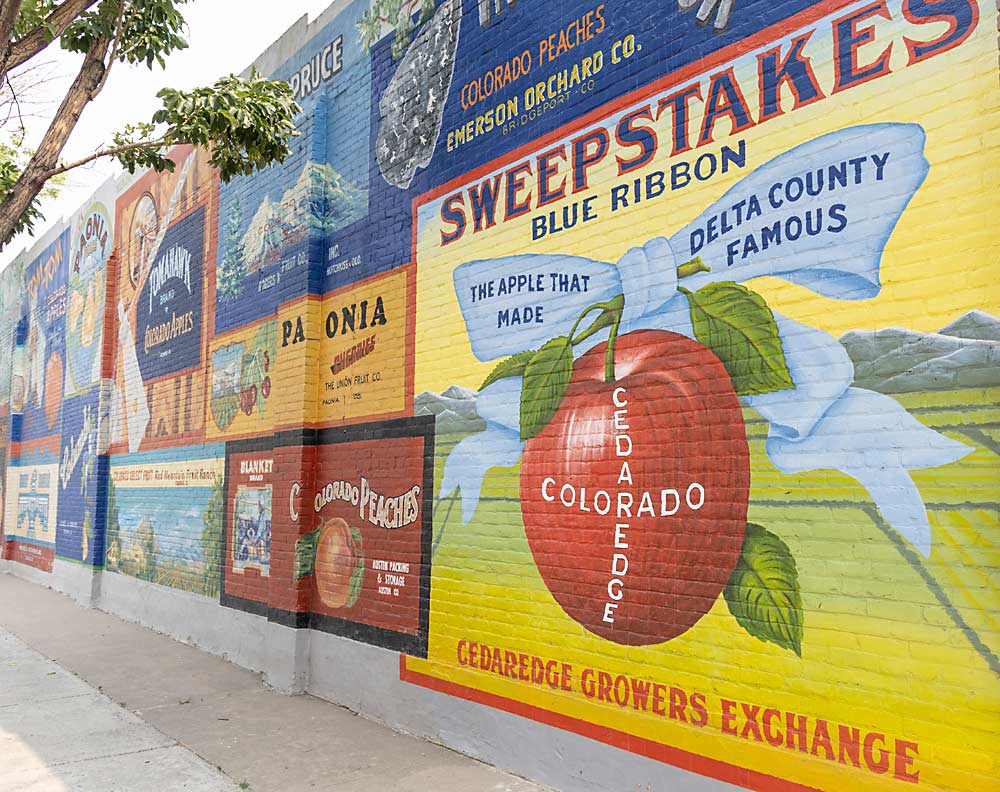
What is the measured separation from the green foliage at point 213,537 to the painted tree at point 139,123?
170 inches

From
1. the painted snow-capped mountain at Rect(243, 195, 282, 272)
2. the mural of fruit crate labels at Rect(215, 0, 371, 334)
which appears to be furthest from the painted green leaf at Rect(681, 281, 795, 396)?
the painted snow-capped mountain at Rect(243, 195, 282, 272)

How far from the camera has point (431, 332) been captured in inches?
294

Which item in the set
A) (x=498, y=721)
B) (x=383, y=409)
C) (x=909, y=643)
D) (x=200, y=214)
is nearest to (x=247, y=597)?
(x=383, y=409)

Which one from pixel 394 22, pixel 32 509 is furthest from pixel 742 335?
pixel 32 509

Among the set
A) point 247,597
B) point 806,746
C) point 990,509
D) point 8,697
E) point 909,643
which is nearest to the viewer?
point 990,509

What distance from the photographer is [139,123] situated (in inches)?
296

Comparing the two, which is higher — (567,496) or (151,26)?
(151,26)

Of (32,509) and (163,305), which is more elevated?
(163,305)

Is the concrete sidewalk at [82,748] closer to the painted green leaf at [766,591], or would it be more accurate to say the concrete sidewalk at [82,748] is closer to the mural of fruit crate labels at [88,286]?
the painted green leaf at [766,591]

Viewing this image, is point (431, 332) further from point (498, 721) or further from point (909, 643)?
point (909, 643)

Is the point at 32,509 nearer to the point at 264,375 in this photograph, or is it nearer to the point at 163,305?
the point at 163,305

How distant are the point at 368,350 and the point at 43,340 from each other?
14761 mm

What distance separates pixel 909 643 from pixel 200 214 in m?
10.8

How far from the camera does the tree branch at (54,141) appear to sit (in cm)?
647
